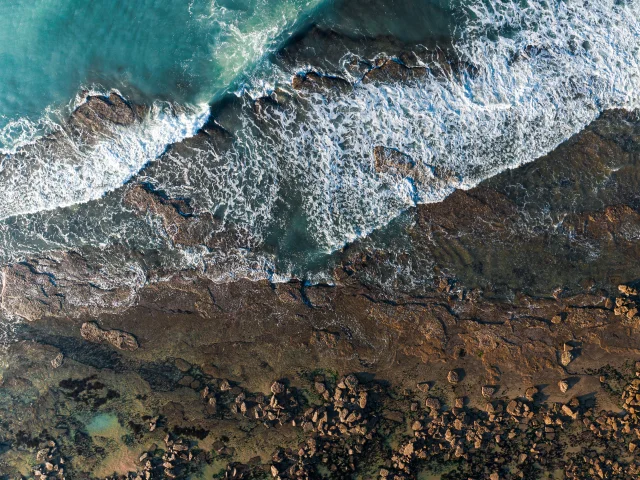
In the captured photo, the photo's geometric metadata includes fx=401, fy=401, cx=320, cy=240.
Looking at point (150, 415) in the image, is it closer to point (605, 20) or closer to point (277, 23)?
point (277, 23)

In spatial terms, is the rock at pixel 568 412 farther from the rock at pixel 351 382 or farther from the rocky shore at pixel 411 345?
the rock at pixel 351 382

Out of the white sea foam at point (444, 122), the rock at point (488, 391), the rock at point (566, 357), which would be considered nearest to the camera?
the rock at point (566, 357)

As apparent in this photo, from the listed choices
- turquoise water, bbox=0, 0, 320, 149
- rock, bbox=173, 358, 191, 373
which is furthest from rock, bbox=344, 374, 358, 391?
turquoise water, bbox=0, 0, 320, 149

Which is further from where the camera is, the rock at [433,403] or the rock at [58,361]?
the rock at [58,361]

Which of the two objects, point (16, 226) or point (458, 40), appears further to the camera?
point (16, 226)

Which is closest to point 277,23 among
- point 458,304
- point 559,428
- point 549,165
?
point 549,165

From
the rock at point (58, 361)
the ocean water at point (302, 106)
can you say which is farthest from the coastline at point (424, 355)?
the rock at point (58, 361)

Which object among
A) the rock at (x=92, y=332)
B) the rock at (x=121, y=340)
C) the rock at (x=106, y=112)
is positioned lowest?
the rock at (x=121, y=340)
